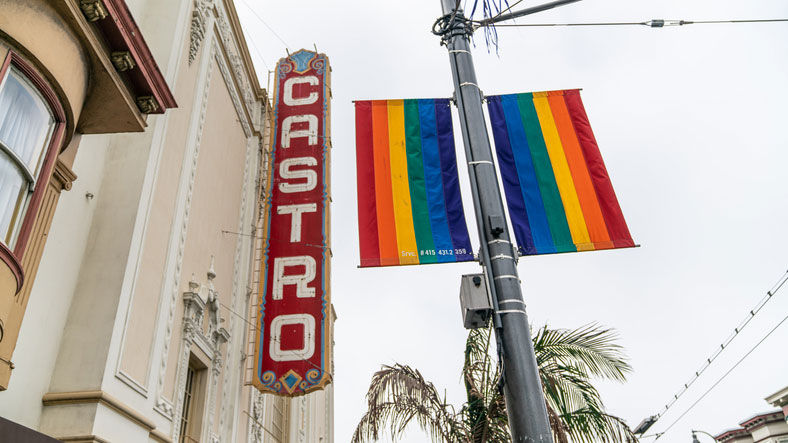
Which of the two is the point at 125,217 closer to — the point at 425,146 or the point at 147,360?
the point at 147,360

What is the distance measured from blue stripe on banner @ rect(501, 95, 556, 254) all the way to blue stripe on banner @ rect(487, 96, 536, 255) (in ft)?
0.16

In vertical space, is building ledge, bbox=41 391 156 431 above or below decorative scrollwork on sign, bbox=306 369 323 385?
below

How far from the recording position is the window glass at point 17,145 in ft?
17.8

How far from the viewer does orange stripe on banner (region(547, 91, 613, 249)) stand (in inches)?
256

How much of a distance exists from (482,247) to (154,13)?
8.46 m

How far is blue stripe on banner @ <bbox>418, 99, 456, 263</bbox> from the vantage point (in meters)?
6.41

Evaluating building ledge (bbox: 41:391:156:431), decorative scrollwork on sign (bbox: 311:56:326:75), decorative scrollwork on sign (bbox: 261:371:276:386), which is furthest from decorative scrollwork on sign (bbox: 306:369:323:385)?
decorative scrollwork on sign (bbox: 311:56:326:75)

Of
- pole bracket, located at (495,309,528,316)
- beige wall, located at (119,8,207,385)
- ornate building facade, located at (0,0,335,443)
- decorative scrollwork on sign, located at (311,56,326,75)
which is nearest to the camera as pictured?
pole bracket, located at (495,309,528,316)

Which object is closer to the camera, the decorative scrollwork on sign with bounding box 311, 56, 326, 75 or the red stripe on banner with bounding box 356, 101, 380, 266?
the red stripe on banner with bounding box 356, 101, 380, 266

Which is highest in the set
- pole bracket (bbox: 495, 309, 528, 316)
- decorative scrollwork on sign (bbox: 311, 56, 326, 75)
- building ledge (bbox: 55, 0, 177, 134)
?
decorative scrollwork on sign (bbox: 311, 56, 326, 75)

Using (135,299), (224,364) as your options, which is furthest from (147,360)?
(224,364)

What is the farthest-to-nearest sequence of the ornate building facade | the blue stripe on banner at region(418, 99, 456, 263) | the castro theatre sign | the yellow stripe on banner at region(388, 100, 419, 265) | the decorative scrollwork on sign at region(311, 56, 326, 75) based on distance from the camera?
1. the decorative scrollwork on sign at region(311, 56, 326, 75)
2. the castro theatre sign
3. the yellow stripe on banner at region(388, 100, 419, 265)
4. the blue stripe on banner at region(418, 99, 456, 263)
5. the ornate building facade

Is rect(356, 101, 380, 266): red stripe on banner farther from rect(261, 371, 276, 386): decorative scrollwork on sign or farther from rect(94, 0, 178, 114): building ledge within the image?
rect(261, 371, 276, 386): decorative scrollwork on sign

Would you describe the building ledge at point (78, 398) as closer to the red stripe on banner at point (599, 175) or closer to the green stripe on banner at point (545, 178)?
the green stripe on banner at point (545, 178)
